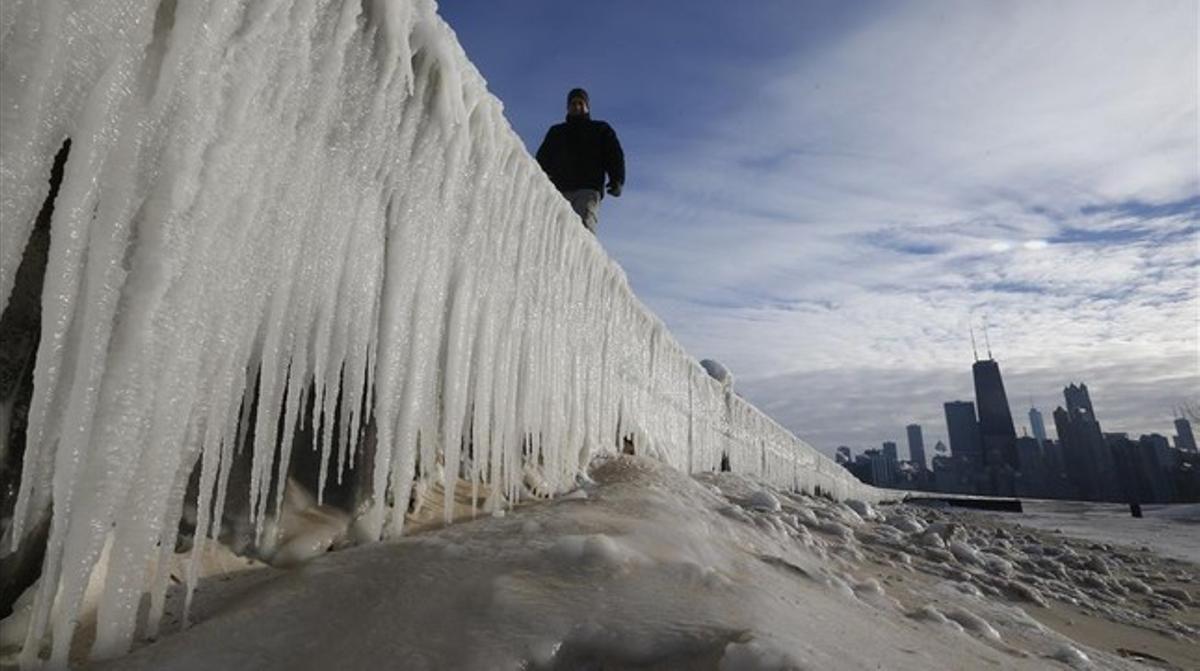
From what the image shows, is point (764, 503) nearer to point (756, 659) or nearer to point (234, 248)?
point (756, 659)

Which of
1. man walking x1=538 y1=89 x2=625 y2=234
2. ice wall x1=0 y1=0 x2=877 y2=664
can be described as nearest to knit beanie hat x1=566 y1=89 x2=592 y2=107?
man walking x1=538 y1=89 x2=625 y2=234

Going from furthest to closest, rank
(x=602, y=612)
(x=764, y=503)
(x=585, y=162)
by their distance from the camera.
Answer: (x=585, y=162) → (x=764, y=503) → (x=602, y=612)

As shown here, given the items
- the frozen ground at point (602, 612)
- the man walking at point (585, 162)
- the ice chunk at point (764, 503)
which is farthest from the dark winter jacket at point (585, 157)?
the frozen ground at point (602, 612)

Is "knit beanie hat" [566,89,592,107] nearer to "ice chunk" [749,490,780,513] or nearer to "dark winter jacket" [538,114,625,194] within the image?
"dark winter jacket" [538,114,625,194]

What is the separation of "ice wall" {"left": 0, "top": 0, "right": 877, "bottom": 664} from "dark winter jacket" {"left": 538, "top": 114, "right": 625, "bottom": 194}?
277 cm

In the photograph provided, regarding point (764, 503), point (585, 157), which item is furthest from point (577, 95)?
point (764, 503)

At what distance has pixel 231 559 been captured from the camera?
1564 millimetres

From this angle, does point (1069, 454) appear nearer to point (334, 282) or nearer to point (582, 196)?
point (582, 196)

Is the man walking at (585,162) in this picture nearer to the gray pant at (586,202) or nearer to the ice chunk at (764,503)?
the gray pant at (586,202)

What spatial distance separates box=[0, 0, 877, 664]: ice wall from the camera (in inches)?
37.1

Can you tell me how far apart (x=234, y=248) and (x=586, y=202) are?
3998 mm

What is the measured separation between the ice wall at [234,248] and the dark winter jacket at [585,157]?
277cm

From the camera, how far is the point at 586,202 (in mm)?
5062

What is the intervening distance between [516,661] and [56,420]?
88cm
